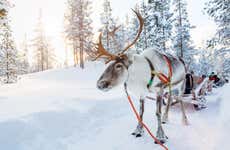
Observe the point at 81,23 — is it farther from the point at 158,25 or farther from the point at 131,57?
the point at 131,57

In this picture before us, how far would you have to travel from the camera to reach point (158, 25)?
2930 cm

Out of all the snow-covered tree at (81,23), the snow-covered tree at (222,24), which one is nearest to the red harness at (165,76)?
the snow-covered tree at (222,24)

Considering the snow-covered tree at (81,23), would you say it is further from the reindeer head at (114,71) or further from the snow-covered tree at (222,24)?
the reindeer head at (114,71)

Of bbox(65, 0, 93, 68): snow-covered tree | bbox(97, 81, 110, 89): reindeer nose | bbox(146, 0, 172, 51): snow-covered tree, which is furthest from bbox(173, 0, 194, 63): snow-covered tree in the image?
bbox(97, 81, 110, 89): reindeer nose

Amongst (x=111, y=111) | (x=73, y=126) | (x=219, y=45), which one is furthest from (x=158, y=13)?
(x=73, y=126)

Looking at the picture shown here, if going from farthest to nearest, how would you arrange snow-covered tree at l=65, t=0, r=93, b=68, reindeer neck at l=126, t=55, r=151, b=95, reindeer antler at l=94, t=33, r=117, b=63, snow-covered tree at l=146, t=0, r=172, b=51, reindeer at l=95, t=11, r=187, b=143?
snow-covered tree at l=65, t=0, r=93, b=68 → snow-covered tree at l=146, t=0, r=172, b=51 → reindeer neck at l=126, t=55, r=151, b=95 → reindeer antler at l=94, t=33, r=117, b=63 → reindeer at l=95, t=11, r=187, b=143

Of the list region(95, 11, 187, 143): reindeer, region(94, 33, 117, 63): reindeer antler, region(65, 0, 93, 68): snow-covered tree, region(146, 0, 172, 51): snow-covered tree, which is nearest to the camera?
region(95, 11, 187, 143): reindeer

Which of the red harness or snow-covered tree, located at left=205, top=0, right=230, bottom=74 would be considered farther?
snow-covered tree, located at left=205, top=0, right=230, bottom=74

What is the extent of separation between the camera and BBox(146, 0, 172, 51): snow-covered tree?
2902cm

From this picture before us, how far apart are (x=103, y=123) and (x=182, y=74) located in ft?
8.94

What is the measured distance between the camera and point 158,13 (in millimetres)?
29125

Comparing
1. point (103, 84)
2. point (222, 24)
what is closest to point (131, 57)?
point (103, 84)

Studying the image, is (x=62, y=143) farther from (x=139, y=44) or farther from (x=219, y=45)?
(x=139, y=44)

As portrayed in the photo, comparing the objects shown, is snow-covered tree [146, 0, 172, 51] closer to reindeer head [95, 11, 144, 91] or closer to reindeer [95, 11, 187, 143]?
reindeer [95, 11, 187, 143]
